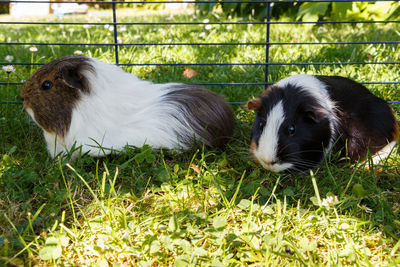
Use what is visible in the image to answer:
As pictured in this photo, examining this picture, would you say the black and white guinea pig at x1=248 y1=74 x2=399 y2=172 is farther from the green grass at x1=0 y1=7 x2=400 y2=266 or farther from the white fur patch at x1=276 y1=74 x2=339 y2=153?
the green grass at x1=0 y1=7 x2=400 y2=266

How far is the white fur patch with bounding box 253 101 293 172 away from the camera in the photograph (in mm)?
1866

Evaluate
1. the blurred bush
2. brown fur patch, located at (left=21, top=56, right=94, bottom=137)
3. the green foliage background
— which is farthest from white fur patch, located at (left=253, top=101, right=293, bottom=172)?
the blurred bush

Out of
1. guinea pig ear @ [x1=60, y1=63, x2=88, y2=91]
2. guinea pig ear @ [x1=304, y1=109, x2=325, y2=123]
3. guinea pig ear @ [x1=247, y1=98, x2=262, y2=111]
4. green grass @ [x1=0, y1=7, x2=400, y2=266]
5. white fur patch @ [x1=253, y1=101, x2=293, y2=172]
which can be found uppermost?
guinea pig ear @ [x1=60, y1=63, x2=88, y2=91]

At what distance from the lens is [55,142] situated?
2014 mm

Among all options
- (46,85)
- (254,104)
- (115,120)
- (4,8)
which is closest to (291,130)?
(254,104)

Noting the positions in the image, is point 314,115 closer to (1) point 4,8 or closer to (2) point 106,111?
(2) point 106,111

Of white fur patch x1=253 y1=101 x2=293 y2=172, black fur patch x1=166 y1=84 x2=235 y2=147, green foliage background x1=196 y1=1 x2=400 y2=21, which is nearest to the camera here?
white fur patch x1=253 y1=101 x2=293 y2=172

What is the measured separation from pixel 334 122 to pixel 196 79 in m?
1.58

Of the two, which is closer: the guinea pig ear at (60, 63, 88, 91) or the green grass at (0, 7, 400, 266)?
the green grass at (0, 7, 400, 266)

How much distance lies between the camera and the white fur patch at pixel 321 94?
2042 mm

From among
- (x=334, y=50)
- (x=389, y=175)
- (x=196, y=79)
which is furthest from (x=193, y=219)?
(x=334, y=50)

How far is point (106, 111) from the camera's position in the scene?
2102 millimetres

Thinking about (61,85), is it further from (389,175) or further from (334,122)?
(389,175)

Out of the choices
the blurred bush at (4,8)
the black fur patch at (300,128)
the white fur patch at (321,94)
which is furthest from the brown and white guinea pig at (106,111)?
the blurred bush at (4,8)
